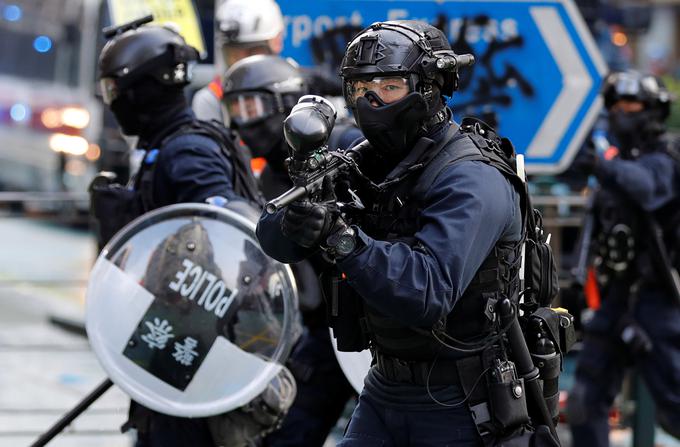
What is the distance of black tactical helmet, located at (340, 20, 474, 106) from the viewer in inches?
145

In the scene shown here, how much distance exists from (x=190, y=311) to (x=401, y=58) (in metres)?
1.47

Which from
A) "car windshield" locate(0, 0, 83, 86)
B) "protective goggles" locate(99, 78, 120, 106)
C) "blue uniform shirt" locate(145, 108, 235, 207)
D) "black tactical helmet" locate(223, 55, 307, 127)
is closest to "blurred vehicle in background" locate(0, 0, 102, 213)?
"car windshield" locate(0, 0, 83, 86)

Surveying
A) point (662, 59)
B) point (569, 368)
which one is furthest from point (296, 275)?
point (662, 59)

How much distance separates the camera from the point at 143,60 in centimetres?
509

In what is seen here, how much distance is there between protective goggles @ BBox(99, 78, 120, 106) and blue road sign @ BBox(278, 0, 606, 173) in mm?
1634

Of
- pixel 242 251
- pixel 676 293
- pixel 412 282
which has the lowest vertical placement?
pixel 676 293

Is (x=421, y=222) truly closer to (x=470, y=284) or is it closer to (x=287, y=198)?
(x=470, y=284)

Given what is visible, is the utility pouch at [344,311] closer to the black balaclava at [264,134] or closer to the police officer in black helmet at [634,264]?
the black balaclava at [264,134]

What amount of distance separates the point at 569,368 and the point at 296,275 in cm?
414

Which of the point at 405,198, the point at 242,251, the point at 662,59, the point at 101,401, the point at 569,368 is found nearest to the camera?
the point at 405,198

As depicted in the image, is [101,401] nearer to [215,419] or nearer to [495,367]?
[215,419]

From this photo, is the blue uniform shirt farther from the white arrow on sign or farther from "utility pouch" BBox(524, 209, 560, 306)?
the white arrow on sign

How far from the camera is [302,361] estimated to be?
5.57 metres

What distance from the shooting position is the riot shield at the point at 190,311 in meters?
4.73
